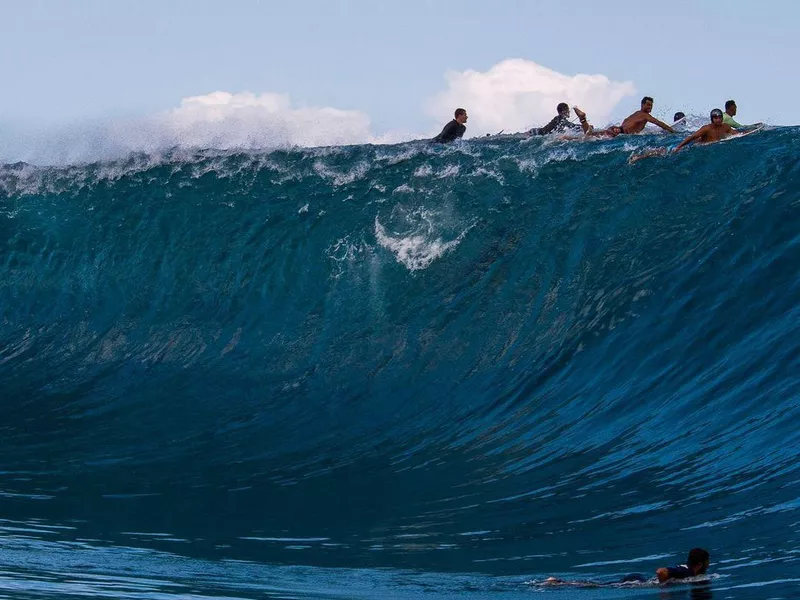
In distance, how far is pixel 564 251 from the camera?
1475 cm

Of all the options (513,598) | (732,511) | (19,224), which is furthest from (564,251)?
(19,224)

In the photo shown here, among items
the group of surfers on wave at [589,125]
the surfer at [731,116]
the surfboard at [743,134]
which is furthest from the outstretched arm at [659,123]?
the surfboard at [743,134]

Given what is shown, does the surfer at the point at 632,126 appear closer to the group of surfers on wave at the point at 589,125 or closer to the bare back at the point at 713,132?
the group of surfers on wave at the point at 589,125

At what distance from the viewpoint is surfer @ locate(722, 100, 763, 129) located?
1652cm

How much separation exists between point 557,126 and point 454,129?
1.63 meters

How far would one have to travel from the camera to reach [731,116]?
57.8ft

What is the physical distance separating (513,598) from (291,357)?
8.31m

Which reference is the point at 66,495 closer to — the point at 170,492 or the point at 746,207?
the point at 170,492

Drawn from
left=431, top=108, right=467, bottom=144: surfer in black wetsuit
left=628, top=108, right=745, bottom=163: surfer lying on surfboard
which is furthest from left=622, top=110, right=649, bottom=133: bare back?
left=628, top=108, right=745, bottom=163: surfer lying on surfboard

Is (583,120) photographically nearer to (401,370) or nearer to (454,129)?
(454,129)

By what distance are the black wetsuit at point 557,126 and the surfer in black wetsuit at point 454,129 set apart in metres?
1.15

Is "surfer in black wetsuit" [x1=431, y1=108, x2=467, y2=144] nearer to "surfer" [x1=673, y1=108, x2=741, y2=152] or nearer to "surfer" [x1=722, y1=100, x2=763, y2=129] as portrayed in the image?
"surfer" [x1=722, y1=100, x2=763, y2=129]

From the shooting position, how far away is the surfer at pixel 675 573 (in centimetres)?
706

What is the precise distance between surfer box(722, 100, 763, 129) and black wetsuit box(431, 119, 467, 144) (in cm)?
404
